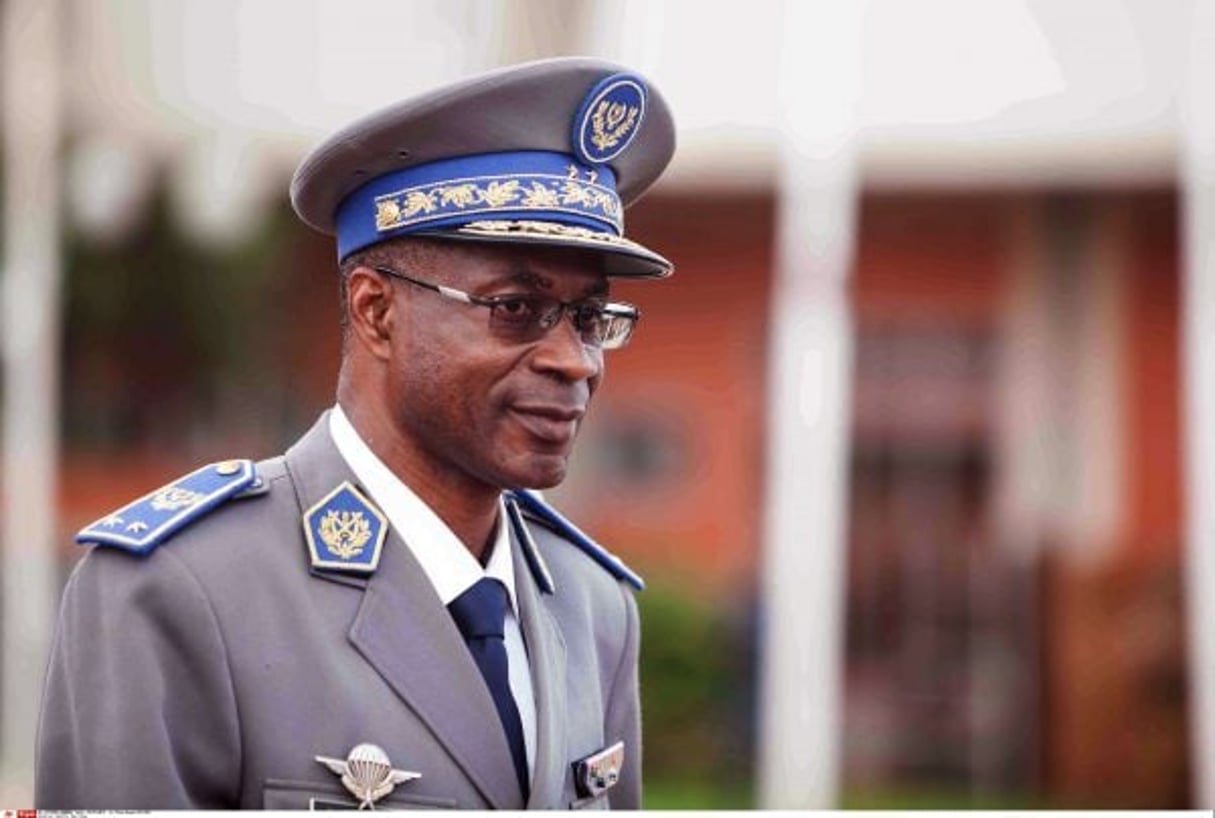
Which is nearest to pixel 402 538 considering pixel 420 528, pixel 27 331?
pixel 420 528

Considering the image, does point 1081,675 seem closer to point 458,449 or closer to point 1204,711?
point 1204,711

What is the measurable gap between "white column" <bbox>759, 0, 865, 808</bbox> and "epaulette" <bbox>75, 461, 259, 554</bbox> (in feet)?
23.5

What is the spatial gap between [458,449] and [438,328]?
14 centimetres

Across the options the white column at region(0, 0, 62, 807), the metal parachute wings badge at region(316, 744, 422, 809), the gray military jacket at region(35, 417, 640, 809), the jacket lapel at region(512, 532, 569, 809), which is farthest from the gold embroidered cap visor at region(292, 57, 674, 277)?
the white column at region(0, 0, 62, 807)

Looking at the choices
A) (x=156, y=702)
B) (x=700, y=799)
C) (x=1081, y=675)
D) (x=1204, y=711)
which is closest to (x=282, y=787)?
(x=156, y=702)

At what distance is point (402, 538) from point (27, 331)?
919cm

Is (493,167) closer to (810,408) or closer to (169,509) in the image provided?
(169,509)

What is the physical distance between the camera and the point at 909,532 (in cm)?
1315

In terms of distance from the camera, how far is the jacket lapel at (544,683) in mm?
2361

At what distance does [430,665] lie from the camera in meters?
2.34

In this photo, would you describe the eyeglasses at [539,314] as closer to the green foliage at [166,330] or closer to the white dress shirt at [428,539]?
the white dress shirt at [428,539]

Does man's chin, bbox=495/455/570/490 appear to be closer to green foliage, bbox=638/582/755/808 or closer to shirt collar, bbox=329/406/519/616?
shirt collar, bbox=329/406/519/616

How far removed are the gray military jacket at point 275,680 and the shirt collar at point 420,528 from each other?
2 cm

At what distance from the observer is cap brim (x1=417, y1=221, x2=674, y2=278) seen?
2.27 m
